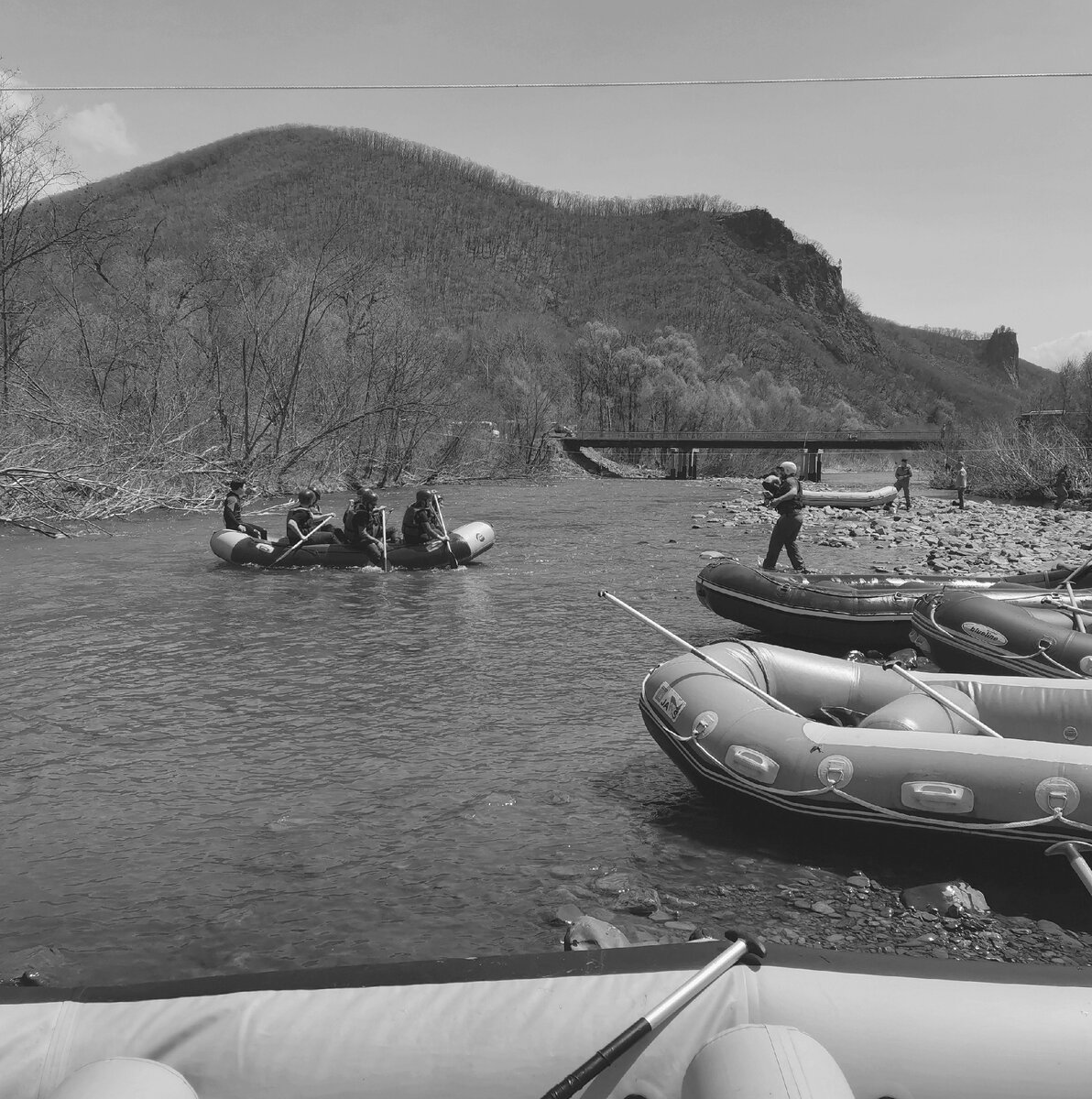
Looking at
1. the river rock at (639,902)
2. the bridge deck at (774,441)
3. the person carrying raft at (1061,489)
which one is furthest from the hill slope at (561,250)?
the river rock at (639,902)

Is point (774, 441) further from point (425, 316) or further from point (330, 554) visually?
point (330, 554)

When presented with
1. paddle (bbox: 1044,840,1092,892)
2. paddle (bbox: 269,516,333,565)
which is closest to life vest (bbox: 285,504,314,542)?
paddle (bbox: 269,516,333,565)

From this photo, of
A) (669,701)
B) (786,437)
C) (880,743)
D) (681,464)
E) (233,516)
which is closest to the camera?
(880,743)

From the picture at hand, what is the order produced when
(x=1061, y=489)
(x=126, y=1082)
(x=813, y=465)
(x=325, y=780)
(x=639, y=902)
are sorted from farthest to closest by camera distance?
(x=813, y=465) < (x=1061, y=489) < (x=325, y=780) < (x=639, y=902) < (x=126, y=1082)

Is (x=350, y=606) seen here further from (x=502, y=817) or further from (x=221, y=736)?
(x=502, y=817)

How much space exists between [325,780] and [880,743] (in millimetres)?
3444

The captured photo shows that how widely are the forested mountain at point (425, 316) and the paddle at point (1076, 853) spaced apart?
27299 millimetres

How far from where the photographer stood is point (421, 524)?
1546cm

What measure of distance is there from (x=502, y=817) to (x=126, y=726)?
11.0 feet

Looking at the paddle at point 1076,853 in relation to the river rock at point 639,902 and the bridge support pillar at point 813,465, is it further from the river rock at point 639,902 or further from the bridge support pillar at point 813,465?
the bridge support pillar at point 813,465

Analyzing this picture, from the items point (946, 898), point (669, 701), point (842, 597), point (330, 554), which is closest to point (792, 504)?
point (842, 597)

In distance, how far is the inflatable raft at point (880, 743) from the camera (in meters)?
4.93

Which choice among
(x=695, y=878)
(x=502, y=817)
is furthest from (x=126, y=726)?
(x=695, y=878)

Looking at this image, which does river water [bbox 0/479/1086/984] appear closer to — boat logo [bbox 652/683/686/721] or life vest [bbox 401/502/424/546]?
boat logo [bbox 652/683/686/721]
